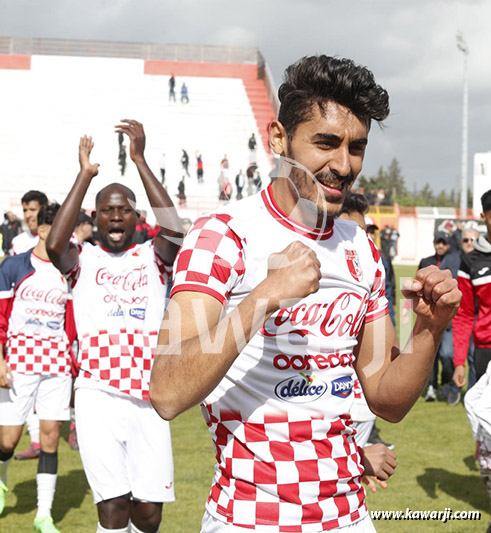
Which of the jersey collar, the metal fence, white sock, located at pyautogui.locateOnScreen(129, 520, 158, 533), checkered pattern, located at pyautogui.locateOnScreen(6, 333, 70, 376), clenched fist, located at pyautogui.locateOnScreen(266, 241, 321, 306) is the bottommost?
white sock, located at pyautogui.locateOnScreen(129, 520, 158, 533)

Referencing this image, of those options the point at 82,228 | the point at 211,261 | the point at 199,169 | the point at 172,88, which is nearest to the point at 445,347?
the point at 82,228

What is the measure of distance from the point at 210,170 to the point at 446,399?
854 inches

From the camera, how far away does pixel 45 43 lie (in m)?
44.0

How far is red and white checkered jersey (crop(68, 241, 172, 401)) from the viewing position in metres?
4.49

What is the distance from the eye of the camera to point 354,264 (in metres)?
2.47

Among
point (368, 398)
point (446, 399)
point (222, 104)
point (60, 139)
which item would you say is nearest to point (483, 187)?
point (222, 104)

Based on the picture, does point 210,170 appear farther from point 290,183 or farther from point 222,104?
point 290,183

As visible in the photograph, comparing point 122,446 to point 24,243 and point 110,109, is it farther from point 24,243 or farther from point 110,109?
point 110,109

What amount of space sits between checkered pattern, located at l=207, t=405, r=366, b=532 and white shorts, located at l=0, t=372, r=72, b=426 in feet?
13.0

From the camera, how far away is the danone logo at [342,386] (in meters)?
2.34

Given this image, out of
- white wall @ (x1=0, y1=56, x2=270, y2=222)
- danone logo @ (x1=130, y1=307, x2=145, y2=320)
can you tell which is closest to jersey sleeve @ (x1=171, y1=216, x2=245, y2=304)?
danone logo @ (x1=130, y1=307, x2=145, y2=320)

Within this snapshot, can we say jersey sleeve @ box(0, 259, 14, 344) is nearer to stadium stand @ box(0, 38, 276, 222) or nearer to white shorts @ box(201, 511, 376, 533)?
white shorts @ box(201, 511, 376, 533)

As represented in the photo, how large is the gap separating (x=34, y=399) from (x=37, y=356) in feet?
1.15

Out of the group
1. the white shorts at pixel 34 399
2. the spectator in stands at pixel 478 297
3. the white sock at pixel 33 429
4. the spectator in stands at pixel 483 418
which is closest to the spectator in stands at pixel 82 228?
the white shorts at pixel 34 399
